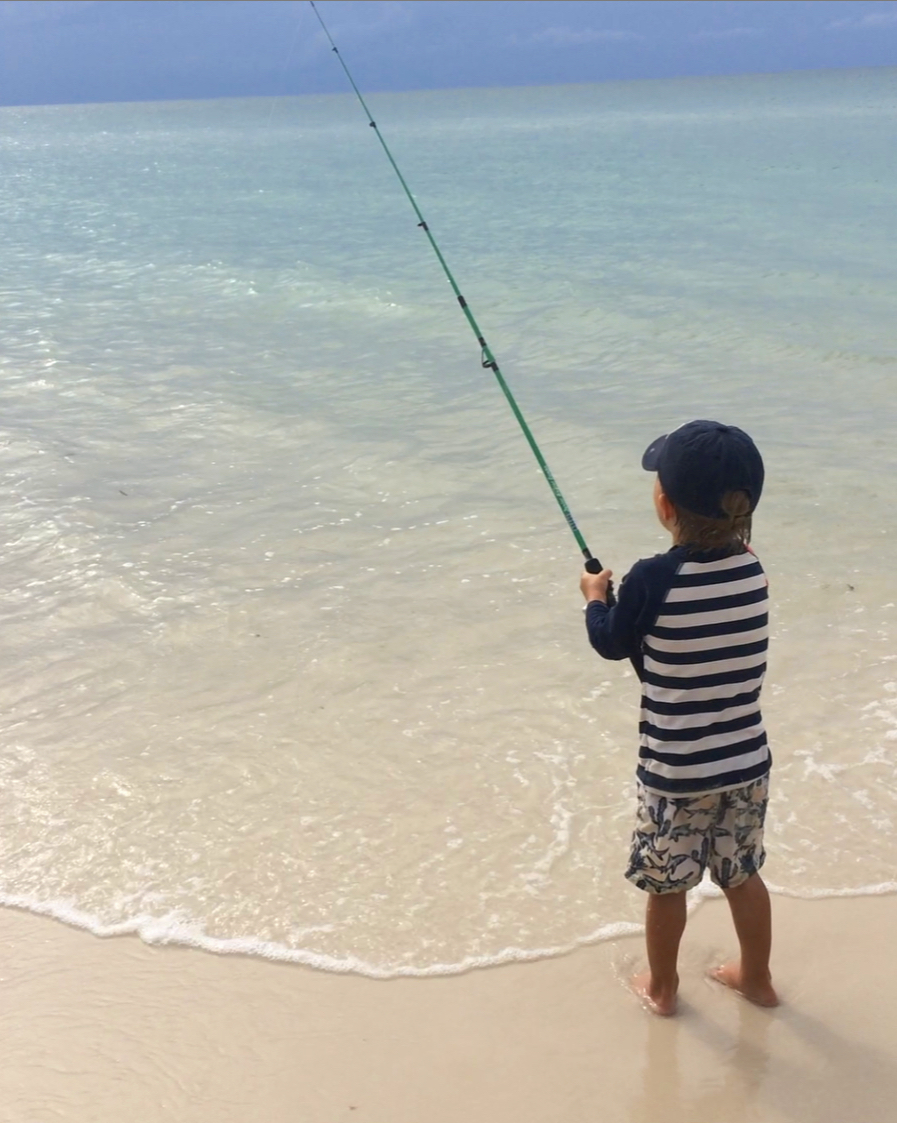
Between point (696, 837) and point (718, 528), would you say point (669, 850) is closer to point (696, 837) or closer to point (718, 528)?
point (696, 837)

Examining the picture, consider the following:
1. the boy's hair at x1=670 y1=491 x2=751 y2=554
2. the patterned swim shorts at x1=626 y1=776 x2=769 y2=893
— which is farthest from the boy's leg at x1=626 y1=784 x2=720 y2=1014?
the boy's hair at x1=670 y1=491 x2=751 y2=554

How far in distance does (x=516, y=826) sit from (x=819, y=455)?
138 inches

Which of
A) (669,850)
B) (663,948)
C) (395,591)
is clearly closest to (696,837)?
(669,850)

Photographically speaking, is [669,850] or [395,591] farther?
[395,591]

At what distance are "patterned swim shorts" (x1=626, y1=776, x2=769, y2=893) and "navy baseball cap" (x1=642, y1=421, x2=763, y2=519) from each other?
0.52 m

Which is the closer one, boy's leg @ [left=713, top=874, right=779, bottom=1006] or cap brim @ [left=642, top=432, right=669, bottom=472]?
cap brim @ [left=642, top=432, right=669, bottom=472]

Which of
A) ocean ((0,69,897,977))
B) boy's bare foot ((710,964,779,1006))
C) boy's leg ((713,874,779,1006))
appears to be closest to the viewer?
boy's leg ((713,874,779,1006))

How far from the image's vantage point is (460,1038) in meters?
2.31

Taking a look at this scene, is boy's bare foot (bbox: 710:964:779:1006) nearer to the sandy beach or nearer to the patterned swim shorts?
the sandy beach

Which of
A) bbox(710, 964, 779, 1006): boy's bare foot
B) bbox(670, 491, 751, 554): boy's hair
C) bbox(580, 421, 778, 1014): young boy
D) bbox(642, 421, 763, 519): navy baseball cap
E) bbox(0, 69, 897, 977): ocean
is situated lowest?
bbox(0, 69, 897, 977): ocean

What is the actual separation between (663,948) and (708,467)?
0.97m

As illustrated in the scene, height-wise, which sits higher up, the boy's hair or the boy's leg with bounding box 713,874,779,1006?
the boy's hair

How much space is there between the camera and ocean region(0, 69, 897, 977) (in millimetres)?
2855

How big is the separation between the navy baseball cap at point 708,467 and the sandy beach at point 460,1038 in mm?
1058
